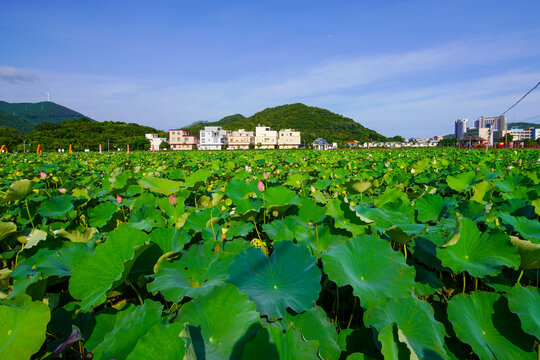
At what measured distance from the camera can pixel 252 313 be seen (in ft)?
1.85

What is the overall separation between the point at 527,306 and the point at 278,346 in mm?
677

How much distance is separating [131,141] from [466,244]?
6243 centimetres

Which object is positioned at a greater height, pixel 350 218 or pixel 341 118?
pixel 341 118

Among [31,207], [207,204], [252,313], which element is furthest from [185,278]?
[31,207]

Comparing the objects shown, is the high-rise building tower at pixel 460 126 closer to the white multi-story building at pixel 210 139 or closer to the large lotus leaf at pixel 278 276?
the white multi-story building at pixel 210 139

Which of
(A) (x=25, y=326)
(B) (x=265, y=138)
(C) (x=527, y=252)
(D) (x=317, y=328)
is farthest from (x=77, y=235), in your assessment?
(B) (x=265, y=138)

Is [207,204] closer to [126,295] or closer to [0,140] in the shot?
[126,295]

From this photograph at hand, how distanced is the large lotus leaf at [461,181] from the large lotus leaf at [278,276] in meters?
1.90

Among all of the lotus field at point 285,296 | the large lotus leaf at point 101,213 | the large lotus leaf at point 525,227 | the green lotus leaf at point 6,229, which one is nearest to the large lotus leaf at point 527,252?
the lotus field at point 285,296

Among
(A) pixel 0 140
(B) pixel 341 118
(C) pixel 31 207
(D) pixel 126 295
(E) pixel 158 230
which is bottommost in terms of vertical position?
(D) pixel 126 295

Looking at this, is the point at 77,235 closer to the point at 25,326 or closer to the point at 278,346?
the point at 25,326

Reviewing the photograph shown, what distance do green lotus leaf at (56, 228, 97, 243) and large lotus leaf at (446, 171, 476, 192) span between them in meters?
2.44

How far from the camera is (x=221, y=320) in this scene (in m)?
0.56

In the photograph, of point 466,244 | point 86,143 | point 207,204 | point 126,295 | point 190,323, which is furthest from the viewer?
point 86,143
